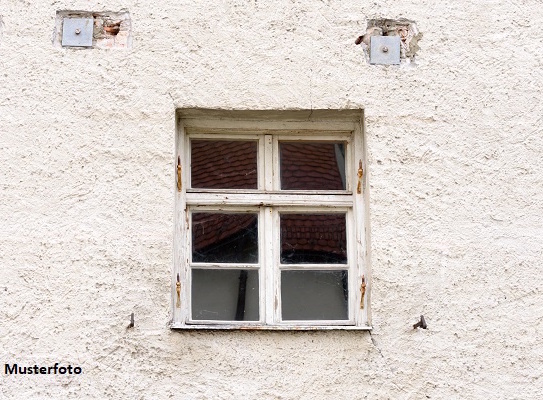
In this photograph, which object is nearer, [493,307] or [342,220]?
[493,307]

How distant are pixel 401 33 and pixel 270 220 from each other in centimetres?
120

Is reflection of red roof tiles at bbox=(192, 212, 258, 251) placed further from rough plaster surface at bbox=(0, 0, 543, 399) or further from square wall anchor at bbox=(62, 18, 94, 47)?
square wall anchor at bbox=(62, 18, 94, 47)

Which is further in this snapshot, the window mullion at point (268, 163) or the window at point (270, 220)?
the window mullion at point (268, 163)

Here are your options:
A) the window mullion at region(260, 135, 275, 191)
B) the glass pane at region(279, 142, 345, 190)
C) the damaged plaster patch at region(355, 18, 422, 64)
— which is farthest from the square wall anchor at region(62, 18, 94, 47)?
the damaged plaster patch at region(355, 18, 422, 64)

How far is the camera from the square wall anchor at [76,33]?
556cm

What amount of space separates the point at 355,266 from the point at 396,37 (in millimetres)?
1211

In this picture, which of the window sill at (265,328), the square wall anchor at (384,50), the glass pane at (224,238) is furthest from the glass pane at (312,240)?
the square wall anchor at (384,50)

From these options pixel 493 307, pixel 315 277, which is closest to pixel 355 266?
pixel 315 277

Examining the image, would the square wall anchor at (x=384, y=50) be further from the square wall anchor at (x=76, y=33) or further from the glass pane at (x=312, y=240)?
the square wall anchor at (x=76, y=33)

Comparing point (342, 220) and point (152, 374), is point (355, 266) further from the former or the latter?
point (152, 374)

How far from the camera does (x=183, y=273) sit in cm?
546

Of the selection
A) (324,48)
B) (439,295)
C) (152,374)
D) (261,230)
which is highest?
(324,48)

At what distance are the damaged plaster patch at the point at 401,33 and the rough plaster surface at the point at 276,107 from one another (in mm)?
41

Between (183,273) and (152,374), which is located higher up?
(183,273)
